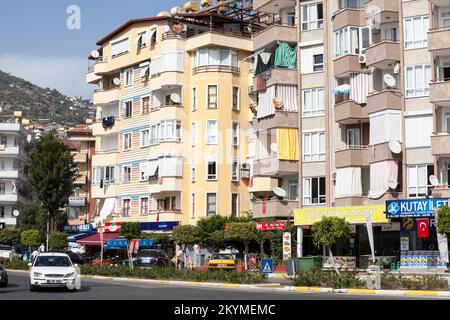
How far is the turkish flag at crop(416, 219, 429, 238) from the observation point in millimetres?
44188

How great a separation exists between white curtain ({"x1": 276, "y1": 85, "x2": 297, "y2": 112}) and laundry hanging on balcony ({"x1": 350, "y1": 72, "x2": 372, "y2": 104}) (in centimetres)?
577

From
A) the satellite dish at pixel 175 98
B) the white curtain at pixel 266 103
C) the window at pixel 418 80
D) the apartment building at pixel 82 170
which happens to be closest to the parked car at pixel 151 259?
the white curtain at pixel 266 103

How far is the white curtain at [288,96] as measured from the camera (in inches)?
2180

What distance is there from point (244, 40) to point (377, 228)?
76.7ft

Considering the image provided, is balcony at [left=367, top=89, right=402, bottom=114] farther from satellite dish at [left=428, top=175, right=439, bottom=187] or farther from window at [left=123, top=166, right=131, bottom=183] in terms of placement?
window at [left=123, top=166, right=131, bottom=183]

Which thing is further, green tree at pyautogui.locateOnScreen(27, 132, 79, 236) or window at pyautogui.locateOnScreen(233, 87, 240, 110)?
green tree at pyautogui.locateOnScreen(27, 132, 79, 236)

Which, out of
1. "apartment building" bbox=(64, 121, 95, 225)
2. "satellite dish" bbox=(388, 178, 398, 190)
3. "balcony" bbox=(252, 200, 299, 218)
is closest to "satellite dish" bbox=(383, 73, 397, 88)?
"satellite dish" bbox=(388, 178, 398, 190)

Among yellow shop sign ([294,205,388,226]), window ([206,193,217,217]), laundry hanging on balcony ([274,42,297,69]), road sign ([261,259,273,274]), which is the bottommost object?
road sign ([261,259,273,274])

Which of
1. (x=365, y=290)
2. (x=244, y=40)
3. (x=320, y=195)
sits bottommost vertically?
(x=365, y=290)

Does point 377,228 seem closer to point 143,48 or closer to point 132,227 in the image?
point 132,227

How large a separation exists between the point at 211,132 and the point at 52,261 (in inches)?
1415

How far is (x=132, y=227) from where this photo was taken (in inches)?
2480
